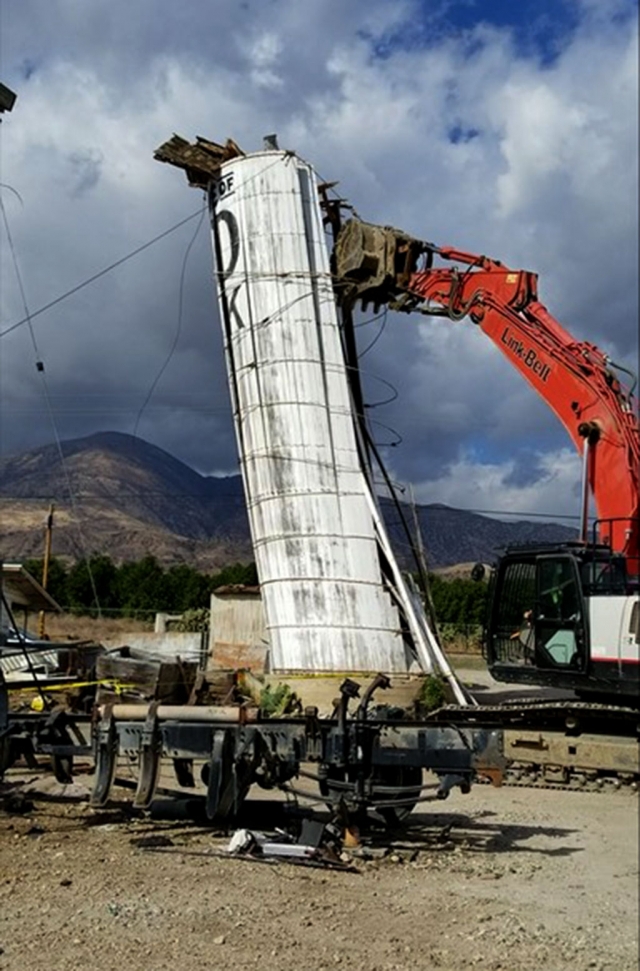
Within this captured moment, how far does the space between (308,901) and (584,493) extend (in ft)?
12.3

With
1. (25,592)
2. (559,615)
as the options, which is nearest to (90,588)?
(25,592)

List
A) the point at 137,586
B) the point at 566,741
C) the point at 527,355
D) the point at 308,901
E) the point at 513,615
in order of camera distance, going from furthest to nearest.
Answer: the point at 137,586 < the point at 527,355 < the point at 513,615 < the point at 566,741 < the point at 308,901

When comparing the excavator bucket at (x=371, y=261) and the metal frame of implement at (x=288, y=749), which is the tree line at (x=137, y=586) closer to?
the excavator bucket at (x=371, y=261)

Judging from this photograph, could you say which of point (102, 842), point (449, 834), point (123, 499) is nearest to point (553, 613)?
point (449, 834)

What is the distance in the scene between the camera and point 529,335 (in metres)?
14.9

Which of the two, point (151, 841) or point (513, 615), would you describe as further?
point (513, 615)

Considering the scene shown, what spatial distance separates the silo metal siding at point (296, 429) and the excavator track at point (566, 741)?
9361 mm

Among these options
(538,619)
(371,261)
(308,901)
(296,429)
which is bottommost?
(308,901)

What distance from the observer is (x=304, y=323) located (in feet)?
68.5

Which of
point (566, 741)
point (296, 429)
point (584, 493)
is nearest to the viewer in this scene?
point (566, 741)

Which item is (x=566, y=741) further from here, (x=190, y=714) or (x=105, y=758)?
(x=105, y=758)

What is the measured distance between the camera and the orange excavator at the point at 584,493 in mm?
7336

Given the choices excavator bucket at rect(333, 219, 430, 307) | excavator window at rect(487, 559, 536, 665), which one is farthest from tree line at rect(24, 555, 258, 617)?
excavator window at rect(487, 559, 536, 665)

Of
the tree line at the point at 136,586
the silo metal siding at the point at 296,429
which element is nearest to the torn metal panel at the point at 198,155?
the silo metal siding at the point at 296,429
